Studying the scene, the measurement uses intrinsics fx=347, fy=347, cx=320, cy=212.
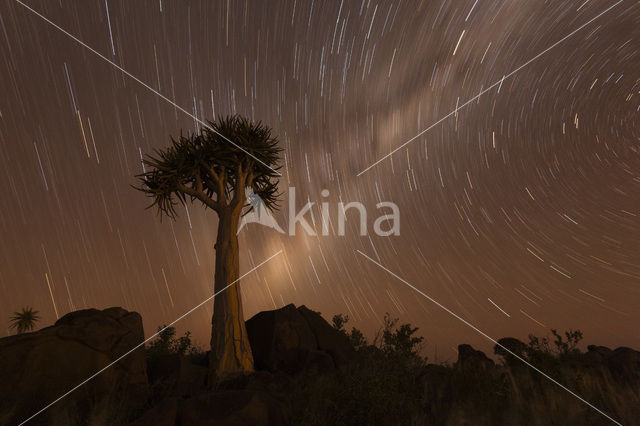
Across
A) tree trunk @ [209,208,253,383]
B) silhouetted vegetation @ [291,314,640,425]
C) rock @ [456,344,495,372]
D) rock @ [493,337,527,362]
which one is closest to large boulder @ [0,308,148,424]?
tree trunk @ [209,208,253,383]

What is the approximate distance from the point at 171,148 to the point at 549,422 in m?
13.6

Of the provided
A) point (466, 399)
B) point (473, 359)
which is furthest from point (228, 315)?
point (473, 359)

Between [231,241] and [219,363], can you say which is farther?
[231,241]

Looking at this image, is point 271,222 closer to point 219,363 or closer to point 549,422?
point 219,363

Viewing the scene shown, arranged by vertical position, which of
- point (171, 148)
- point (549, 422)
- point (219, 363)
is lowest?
point (549, 422)

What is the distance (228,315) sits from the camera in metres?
11.1

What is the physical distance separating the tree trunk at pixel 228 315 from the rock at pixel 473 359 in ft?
21.7

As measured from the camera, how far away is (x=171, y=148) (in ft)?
44.2

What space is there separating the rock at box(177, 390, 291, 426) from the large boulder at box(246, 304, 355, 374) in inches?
237

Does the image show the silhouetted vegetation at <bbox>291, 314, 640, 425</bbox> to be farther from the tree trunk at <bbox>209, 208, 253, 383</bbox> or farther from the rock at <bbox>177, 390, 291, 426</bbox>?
the tree trunk at <bbox>209, 208, 253, 383</bbox>

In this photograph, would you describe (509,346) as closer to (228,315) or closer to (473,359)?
(473,359)

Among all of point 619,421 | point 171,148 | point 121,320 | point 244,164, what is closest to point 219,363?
point 121,320

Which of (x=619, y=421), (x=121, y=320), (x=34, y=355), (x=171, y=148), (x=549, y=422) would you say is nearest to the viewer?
(x=549, y=422)

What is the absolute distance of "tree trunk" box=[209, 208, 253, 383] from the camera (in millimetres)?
10617
